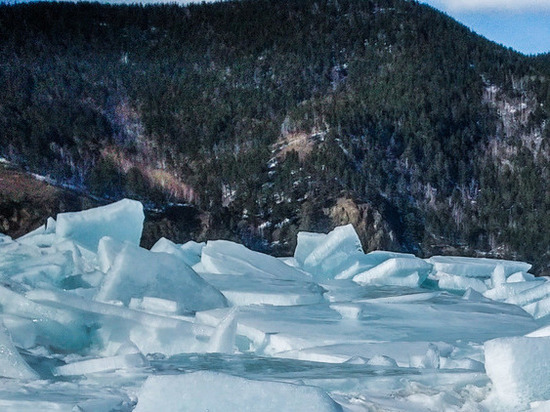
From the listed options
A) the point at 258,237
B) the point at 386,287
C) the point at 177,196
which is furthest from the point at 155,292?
the point at 177,196

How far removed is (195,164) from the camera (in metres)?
20.5

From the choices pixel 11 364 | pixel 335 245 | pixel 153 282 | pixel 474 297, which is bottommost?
pixel 11 364

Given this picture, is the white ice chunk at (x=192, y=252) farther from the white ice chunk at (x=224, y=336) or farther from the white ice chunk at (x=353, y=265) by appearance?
the white ice chunk at (x=224, y=336)

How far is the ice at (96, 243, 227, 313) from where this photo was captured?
3.97 meters

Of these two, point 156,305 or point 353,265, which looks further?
point 353,265

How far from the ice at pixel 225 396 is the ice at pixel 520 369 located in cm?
48

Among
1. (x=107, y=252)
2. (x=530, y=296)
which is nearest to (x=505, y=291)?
(x=530, y=296)

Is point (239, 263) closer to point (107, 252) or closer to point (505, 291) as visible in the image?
point (107, 252)

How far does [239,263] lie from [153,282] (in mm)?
1646

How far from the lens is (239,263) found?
5.66m

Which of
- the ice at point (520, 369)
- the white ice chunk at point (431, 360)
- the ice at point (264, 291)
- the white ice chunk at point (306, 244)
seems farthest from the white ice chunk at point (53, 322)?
the white ice chunk at point (306, 244)

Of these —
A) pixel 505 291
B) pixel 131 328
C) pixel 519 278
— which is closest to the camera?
pixel 131 328

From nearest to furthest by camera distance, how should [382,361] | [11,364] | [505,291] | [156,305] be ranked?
[11,364] → [382,361] → [156,305] → [505,291]

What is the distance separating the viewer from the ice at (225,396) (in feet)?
5.00
